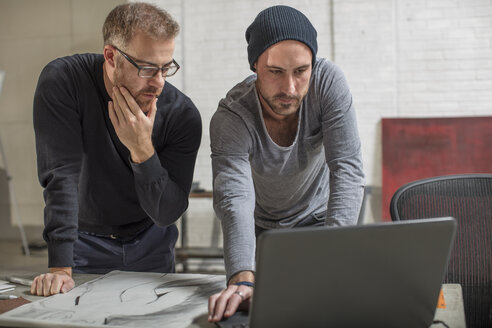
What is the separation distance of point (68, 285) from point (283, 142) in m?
0.73

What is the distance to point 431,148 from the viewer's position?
168 inches

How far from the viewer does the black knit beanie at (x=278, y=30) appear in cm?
140

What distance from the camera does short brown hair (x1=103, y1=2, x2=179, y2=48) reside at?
1.42 m

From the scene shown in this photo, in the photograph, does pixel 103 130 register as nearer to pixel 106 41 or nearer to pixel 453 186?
pixel 106 41

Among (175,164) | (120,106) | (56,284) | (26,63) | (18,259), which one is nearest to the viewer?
(56,284)

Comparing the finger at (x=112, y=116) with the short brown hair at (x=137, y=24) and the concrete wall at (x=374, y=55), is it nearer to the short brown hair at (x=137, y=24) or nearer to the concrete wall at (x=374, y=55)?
the short brown hair at (x=137, y=24)

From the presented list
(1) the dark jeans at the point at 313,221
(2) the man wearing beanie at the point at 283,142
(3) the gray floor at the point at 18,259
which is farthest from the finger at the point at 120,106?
(3) the gray floor at the point at 18,259

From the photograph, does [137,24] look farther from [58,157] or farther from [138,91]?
[58,157]

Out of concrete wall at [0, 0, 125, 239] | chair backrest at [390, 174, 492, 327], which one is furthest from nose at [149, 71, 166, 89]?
concrete wall at [0, 0, 125, 239]

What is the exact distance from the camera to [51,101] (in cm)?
152

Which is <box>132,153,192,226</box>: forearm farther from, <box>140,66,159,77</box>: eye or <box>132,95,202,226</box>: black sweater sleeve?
<box>140,66,159,77</box>: eye

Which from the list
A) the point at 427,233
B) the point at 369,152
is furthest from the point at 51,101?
the point at 369,152

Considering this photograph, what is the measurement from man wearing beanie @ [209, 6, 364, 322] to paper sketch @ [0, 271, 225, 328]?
12 centimetres

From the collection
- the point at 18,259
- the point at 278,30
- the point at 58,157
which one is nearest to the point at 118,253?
the point at 58,157
